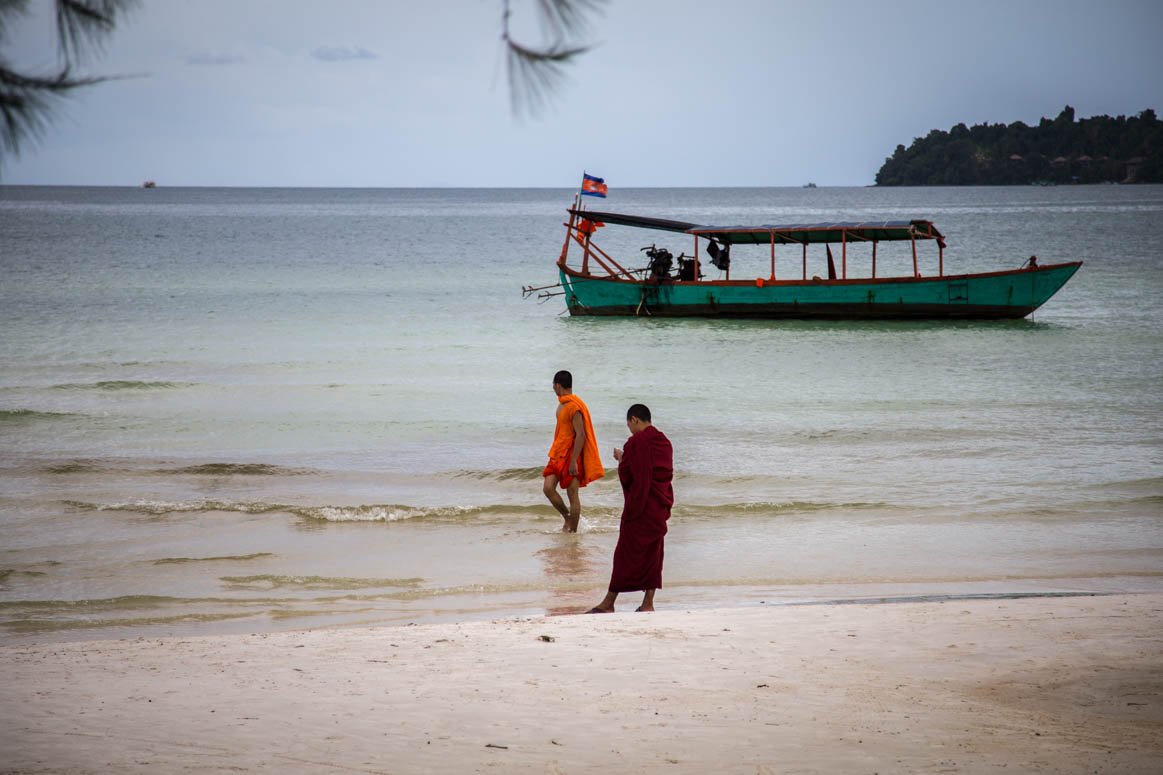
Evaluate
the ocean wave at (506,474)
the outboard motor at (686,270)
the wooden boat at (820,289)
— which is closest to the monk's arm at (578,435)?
the ocean wave at (506,474)

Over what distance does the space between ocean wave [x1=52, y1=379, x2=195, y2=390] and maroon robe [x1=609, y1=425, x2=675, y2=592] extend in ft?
43.2

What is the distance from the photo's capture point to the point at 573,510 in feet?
28.4

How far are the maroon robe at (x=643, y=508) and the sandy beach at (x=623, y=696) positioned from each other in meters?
0.42

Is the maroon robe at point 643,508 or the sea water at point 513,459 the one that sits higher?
the maroon robe at point 643,508

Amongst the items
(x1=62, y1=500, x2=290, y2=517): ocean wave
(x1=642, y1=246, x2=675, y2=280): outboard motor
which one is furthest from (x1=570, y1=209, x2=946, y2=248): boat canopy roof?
(x1=62, y1=500, x2=290, y2=517): ocean wave

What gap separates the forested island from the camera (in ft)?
490

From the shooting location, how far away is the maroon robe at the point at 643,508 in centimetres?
611

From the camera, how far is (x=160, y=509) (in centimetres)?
985

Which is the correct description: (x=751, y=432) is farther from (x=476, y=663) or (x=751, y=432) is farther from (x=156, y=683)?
(x=156, y=683)

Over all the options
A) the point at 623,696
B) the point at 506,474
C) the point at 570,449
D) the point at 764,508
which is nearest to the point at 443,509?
the point at 506,474

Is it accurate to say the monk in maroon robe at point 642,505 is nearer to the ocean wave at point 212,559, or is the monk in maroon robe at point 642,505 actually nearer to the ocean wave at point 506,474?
the ocean wave at point 212,559

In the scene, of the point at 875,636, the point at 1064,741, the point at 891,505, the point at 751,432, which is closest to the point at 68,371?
the point at 751,432

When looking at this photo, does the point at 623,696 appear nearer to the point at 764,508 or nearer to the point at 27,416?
the point at 764,508

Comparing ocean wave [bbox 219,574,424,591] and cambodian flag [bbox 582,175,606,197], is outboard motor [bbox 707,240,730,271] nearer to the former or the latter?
cambodian flag [bbox 582,175,606,197]
